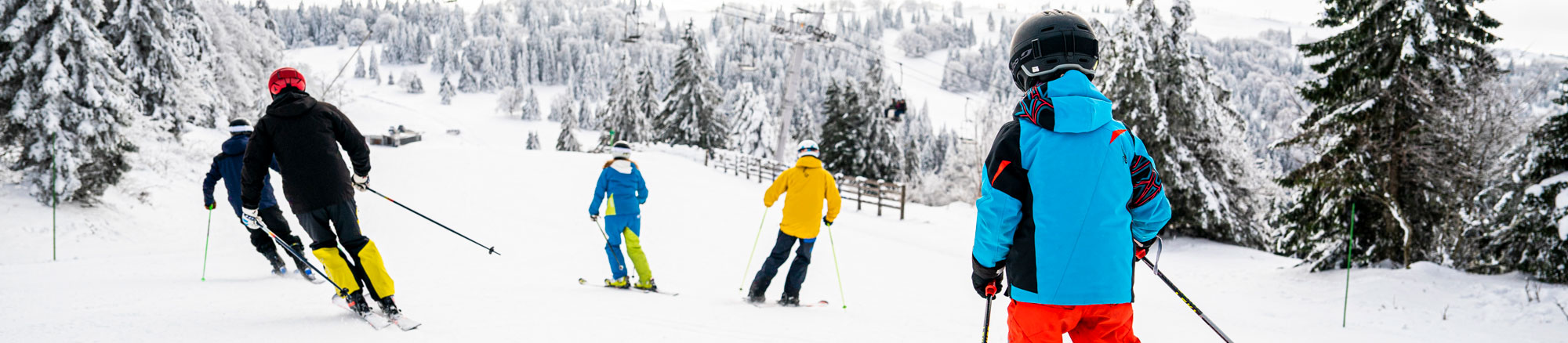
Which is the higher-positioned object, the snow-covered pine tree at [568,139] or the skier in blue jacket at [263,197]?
the skier in blue jacket at [263,197]

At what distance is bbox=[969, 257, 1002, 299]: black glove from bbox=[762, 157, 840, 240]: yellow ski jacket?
11.5 feet

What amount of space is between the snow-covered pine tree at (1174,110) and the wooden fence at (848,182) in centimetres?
516

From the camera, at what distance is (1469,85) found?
8.98m

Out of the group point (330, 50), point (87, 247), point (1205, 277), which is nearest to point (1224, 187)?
point (1205, 277)

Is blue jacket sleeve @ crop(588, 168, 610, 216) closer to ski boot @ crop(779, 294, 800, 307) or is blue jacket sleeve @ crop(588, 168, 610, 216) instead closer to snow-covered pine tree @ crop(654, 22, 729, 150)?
ski boot @ crop(779, 294, 800, 307)

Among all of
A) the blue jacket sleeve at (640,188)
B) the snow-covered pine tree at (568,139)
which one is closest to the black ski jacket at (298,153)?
the blue jacket sleeve at (640,188)

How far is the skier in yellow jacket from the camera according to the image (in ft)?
19.9

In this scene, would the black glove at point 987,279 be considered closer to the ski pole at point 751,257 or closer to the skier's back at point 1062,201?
the skier's back at point 1062,201

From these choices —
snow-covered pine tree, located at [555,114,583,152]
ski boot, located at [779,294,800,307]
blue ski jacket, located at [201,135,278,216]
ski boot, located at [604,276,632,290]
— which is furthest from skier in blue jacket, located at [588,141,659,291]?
snow-covered pine tree, located at [555,114,583,152]

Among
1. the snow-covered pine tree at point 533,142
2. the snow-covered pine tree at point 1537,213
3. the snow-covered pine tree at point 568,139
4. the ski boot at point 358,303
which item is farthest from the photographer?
the snow-covered pine tree at point 533,142

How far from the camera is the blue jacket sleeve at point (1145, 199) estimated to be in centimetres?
250

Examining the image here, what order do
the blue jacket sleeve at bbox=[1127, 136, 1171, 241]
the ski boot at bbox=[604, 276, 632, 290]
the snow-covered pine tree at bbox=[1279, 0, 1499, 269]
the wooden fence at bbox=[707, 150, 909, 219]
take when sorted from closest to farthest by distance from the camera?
the blue jacket sleeve at bbox=[1127, 136, 1171, 241]
the ski boot at bbox=[604, 276, 632, 290]
the snow-covered pine tree at bbox=[1279, 0, 1499, 269]
the wooden fence at bbox=[707, 150, 909, 219]

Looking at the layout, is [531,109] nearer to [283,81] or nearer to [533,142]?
[533,142]

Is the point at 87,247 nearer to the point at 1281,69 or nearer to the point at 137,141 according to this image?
the point at 137,141
